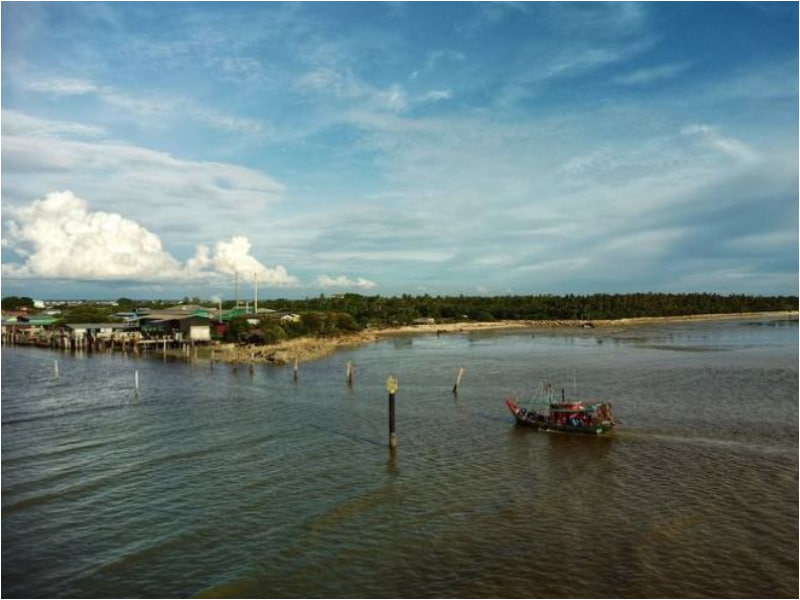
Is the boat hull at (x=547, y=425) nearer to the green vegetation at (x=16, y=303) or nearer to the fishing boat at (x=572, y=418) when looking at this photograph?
the fishing boat at (x=572, y=418)

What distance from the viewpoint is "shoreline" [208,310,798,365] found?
71.2m

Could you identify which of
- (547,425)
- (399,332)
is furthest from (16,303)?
(547,425)

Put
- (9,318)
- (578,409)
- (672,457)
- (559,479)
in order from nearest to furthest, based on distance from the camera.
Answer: (559,479) → (672,457) → (578,409) → (9,318)

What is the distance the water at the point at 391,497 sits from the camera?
16.1 meters

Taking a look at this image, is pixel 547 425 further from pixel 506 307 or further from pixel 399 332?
pixel 506 307

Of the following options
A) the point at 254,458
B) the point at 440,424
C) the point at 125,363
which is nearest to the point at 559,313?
the point at 125,363

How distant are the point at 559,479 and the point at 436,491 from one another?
5.32 metres

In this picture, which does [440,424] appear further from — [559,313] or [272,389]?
[559,313]

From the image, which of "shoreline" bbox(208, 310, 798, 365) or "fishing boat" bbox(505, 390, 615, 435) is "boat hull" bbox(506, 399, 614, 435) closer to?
"fishing boat" bbox(505, 390, 615, 435)

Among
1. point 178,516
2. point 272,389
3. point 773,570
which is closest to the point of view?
point 773,570

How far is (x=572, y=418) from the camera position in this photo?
32688 mm

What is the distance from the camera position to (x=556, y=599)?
14.9 m

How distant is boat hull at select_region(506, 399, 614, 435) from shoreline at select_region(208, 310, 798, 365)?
3436 cm

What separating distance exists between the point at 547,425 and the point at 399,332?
91498mm
